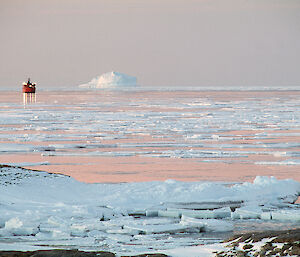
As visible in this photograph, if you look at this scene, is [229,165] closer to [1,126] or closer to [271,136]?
[271,136]

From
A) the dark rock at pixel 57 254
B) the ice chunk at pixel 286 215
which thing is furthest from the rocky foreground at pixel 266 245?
the ice chunk at pixel 286 215

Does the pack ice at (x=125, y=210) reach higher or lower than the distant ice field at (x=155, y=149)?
lower

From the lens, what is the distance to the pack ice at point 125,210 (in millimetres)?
8969

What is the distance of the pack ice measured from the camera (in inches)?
353

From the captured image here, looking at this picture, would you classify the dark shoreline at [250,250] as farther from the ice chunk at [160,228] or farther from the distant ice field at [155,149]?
the distant ice field at [155,149]

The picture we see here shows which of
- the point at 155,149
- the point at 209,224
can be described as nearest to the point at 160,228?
the point at 209,224

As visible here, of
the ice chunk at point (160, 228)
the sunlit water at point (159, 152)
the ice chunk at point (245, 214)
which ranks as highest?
the sunlit water at point (159, 152)

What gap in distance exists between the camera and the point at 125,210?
10.9 metres

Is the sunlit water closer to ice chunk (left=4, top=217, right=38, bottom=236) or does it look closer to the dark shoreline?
ice chunk (left=4, top=217, right=38, bottom=236)

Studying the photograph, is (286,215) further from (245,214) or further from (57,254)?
(57,254)

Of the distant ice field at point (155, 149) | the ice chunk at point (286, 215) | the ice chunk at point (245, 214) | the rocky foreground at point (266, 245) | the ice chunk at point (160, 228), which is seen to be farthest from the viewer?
the distant ice field at point (155, 149)

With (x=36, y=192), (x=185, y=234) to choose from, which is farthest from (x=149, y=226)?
(x=36, y=192)

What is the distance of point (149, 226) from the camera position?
31.7 ft

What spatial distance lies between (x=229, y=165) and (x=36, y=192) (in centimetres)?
594
